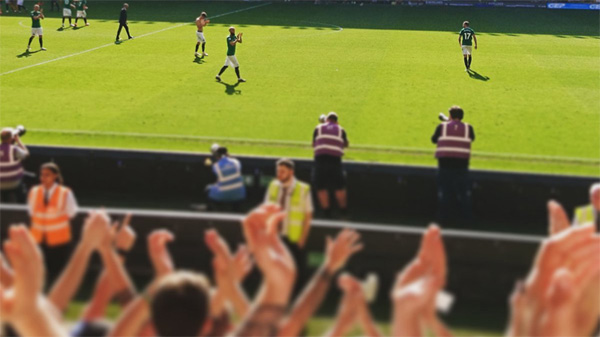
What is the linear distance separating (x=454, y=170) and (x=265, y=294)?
27.5 feet

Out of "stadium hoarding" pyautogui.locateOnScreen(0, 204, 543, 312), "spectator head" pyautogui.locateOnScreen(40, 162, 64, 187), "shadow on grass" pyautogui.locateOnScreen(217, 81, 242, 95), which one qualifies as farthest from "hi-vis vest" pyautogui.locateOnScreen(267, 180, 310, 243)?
"shadow on grass" pyautogui.locateOnScreen(217, 81, 242, 95)

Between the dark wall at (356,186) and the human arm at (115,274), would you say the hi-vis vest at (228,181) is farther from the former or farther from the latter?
the human arm at (115,274)

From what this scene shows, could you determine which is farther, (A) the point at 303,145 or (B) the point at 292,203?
(A) the point at 303,145

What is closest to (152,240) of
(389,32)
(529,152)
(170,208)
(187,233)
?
(187,233)

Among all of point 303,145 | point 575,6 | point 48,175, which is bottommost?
point 303,145

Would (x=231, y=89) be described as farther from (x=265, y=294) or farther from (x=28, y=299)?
(x=28, y=299)

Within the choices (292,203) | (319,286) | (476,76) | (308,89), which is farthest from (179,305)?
(476,76)

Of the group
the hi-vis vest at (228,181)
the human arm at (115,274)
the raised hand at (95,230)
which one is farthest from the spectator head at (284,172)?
the raised hand at (95,230)

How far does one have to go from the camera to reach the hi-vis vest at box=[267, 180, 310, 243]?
9141 millimetres

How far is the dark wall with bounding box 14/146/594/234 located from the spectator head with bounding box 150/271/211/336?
30.2 ft

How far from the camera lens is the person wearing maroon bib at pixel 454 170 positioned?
40.0 ft

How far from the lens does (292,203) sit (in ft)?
30.8

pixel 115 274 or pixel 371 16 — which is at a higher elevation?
pixel 371 16

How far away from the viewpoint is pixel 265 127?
17.5 metres
